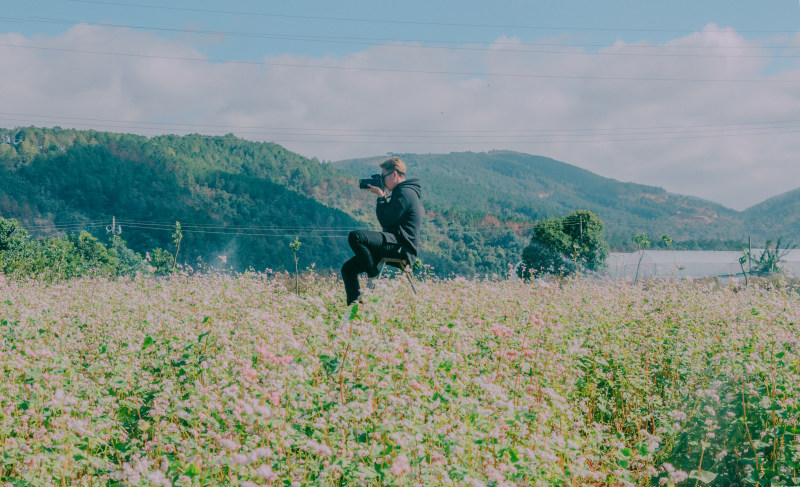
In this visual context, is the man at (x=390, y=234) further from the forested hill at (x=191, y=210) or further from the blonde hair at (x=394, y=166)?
the forested hill at (x=191, y=210)

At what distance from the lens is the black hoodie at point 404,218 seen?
7.09 m

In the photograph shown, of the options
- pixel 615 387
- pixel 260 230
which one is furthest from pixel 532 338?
pixel 260 230

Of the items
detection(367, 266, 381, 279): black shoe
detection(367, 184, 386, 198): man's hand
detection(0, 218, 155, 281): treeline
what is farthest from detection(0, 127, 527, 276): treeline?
detection(367, 266, 381, 279): black shoe

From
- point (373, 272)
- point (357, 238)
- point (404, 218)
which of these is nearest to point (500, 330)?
point (357, 238)

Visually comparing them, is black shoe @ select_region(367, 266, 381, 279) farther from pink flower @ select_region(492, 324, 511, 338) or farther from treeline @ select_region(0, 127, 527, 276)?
treeline @ select_region(0, 127, 527, 276)

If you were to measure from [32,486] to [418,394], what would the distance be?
6.73 feet

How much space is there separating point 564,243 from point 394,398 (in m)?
77.7

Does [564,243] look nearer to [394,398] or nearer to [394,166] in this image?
[394,166]

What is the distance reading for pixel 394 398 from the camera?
9.02 ft

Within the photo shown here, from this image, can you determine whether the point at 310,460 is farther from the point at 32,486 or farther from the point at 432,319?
the point at 432,319

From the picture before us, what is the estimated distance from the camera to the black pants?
265 inches

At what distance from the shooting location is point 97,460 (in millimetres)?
2965

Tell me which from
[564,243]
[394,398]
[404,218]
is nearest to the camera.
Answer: [394,398]

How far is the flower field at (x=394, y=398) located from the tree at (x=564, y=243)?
239 ft
